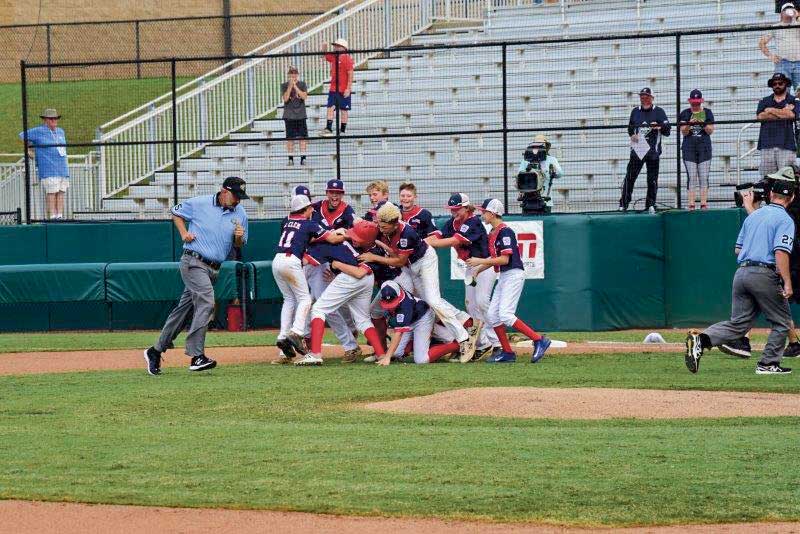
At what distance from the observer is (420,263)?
47.3 ft

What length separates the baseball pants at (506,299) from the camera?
14.0 m

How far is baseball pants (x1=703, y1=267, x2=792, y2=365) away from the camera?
12328mm

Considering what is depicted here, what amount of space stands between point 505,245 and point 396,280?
4.30 feet

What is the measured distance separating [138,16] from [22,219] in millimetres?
15632

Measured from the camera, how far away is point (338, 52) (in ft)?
66.2

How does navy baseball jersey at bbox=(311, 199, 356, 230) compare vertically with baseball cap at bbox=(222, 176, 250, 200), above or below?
below

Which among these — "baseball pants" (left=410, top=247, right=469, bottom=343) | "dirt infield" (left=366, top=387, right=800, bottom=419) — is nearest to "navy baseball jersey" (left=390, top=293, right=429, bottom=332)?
"baseball pants" (left=410, top=247, right=469, bottom=343)

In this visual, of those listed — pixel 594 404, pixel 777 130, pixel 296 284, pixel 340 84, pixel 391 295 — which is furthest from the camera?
pixel 340 84

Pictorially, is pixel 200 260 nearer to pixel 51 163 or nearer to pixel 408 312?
pixel 408 312

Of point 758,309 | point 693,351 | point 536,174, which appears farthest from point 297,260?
point 536,174

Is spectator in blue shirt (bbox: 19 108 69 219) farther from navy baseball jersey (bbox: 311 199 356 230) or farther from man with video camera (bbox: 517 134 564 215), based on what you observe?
navy baseball jersey (bbox: 311 199 356 230)

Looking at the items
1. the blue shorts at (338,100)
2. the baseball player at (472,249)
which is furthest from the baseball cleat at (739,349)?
the blue shorts at (338,100)

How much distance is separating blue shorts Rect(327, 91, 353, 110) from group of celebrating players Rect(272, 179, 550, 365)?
19.0 feet

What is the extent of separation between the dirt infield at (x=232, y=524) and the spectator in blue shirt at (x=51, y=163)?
1489 cm
